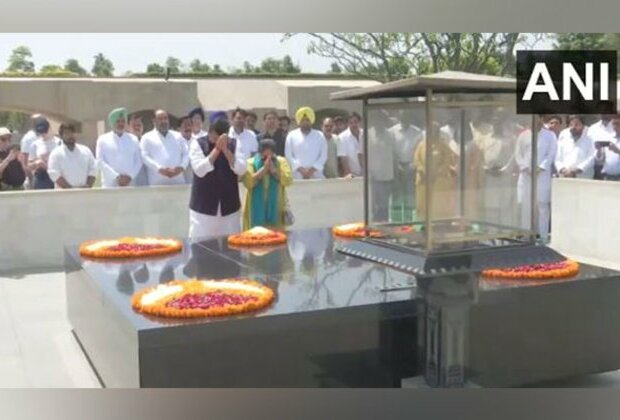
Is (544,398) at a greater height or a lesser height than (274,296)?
lesser

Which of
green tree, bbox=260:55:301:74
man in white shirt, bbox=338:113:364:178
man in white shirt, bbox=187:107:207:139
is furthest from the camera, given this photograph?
green tree, bbox=260:55:301:74

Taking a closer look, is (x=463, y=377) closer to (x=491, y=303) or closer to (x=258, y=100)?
(x=491, y=303)

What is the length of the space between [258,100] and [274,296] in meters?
9.29

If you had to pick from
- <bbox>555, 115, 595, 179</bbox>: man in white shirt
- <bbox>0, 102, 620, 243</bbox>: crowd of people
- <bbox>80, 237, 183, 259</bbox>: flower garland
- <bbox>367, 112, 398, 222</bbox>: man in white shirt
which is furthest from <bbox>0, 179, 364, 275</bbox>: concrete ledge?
<bbox>367, 112, 398, 222</bbox>: man in white shirt

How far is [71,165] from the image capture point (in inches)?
340

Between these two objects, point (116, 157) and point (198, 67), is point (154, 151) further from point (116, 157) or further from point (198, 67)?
point (198, 67)

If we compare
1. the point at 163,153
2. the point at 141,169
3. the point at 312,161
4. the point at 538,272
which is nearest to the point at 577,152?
Answer: the point at 312,161

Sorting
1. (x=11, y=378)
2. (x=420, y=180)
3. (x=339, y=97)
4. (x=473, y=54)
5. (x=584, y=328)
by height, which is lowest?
(x=11, y=378)

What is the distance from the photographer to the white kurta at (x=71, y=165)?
8578mm

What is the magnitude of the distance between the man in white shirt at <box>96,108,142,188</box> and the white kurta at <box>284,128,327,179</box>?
62.0 inches

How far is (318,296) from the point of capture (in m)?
4.14

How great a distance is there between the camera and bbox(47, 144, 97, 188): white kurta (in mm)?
8578

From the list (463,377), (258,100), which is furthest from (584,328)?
(258,100)

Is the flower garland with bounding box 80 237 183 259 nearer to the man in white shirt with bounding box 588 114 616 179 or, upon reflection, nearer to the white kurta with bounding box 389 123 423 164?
the white kurta with bounding box 389 123 423 164
